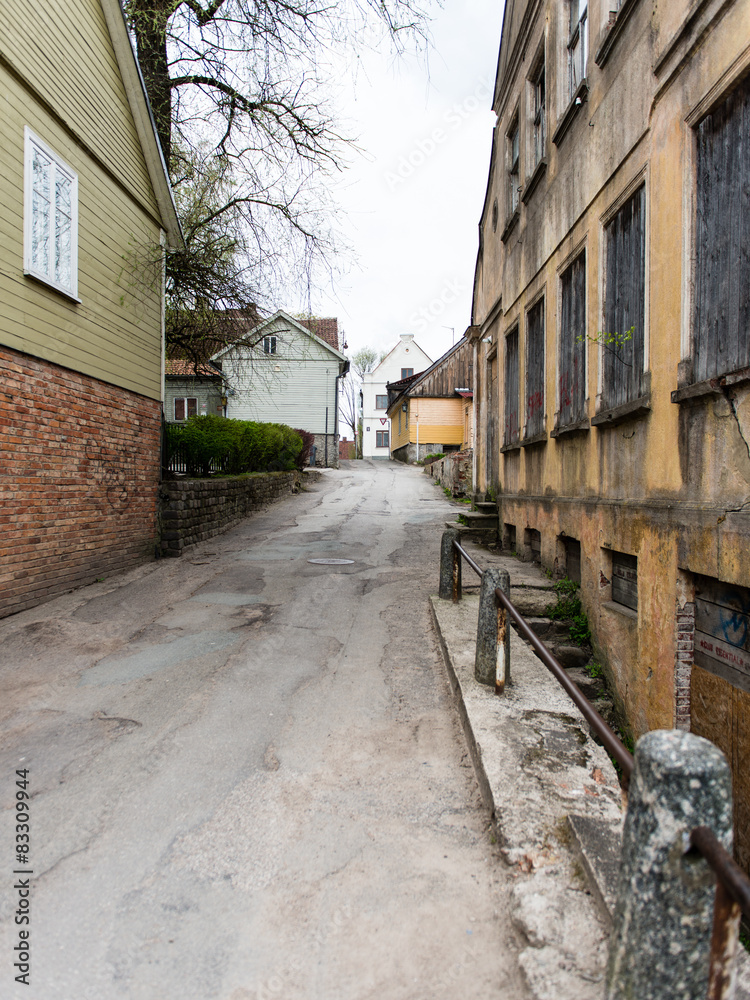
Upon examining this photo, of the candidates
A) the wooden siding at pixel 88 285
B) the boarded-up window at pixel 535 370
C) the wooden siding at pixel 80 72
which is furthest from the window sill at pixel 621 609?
the wooden siding at pixel 80 72

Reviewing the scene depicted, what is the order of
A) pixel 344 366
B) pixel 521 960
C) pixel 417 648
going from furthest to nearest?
pixel 344 366 < pixel 417 648 < pixel 521 960

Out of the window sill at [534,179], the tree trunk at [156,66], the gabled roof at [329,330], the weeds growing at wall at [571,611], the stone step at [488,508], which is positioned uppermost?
the gabled roof at [329,330]

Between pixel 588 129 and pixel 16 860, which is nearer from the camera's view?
pixel 16 860

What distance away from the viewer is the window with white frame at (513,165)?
10.4 metres

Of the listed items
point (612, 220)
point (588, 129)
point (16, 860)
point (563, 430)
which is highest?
point (588, 129)

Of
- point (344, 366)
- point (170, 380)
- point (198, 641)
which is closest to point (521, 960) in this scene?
point (198, 641)

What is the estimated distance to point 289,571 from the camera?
9.30 m

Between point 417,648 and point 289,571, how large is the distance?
12.8 ft

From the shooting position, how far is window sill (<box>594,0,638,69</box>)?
541 centimetres

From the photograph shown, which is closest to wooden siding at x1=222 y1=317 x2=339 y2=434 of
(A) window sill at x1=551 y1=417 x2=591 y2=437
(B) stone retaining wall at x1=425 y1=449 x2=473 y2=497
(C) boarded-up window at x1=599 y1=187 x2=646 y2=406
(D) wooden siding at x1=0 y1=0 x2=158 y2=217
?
(B) stone retaining wall at x1=425 y1=449 x2=473 y2=497

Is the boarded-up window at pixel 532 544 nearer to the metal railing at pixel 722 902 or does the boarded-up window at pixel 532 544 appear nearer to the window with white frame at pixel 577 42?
the window with white frame at pixel 577 42

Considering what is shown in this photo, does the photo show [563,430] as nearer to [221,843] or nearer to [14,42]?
[221,843]

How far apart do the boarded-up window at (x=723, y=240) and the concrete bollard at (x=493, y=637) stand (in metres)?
1.97

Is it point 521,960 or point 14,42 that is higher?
point 14,42
